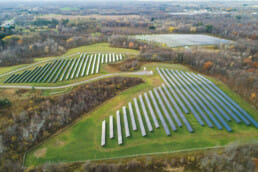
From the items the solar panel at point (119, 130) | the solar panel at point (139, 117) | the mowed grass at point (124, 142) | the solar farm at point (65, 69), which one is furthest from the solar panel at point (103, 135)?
the solar farm at point (65, 69)

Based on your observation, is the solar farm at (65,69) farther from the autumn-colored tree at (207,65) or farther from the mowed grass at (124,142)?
the autumn-colored tree at (207,65)

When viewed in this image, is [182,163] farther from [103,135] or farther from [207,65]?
[207,65]

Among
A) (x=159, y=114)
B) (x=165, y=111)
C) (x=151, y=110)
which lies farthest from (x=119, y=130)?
(x=165, y=111)

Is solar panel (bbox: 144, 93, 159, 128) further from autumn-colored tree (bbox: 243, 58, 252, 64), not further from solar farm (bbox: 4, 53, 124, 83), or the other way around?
autumn-colored tree (bbox: 243, 58, 252, 64)

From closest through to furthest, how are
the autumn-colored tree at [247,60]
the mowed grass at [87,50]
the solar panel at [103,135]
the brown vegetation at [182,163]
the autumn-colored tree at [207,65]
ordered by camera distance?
the brown vegetation at [182,163], the solar panel at [103,135], the autumn-colored tree at [207,65], the mowed grass at [87,50], the autumn-colored tree at [247,60]

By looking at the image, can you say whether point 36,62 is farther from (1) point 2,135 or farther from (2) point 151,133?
(2) point 151,133
